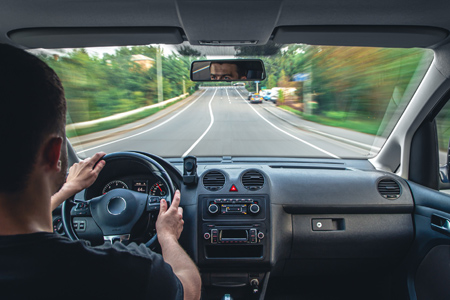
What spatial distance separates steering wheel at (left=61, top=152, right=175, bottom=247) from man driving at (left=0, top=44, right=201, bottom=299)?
1427mm

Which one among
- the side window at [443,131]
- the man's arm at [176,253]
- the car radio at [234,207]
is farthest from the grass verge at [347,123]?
the man's arm at [176,253]

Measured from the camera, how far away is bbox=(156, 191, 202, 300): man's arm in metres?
1.73

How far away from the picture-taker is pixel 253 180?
3506mm

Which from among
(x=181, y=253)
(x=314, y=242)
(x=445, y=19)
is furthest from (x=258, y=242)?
(x=445, y=19)

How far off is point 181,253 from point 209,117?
4166 millimetres

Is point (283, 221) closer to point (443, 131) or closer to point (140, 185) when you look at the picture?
point (140, 185)

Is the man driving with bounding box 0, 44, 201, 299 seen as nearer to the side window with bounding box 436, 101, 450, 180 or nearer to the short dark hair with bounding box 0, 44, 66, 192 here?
the short dark hair with bounding box 0, 44, 66, 192

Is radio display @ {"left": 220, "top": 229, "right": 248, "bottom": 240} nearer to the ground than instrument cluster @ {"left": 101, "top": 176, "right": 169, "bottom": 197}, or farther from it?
nearer to the ground

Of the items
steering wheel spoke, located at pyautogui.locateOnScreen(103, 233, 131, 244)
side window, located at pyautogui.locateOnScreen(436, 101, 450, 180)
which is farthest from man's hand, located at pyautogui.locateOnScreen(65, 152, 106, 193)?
side window, located at pyautogui.locateOnScreen(436, 101, 450, 180)

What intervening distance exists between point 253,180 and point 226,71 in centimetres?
119

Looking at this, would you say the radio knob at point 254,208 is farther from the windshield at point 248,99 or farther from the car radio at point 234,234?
the windshield at point 248,99

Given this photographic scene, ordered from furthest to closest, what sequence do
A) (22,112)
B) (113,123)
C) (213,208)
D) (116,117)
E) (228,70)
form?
(116,117) < (113,123) < (228,70) < (213,208) < (22,112)

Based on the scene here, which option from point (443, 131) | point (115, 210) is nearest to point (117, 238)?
point (115, 210)

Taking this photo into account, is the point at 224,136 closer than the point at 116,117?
Yes
